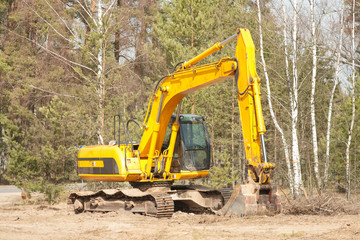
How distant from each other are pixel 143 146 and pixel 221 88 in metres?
8.68

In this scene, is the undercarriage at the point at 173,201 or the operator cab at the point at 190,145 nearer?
the undercarriage at the point at 173,201

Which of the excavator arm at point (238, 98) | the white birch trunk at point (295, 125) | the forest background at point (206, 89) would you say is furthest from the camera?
the forest background at point (206, 89)

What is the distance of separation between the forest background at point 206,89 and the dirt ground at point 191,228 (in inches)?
168

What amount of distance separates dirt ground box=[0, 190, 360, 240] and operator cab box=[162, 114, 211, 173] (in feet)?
5.04

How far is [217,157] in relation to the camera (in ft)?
61.2

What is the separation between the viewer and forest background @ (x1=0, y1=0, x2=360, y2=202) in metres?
15.0

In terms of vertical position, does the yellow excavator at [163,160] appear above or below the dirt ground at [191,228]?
above

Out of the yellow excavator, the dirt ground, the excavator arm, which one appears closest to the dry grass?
the dirt ground

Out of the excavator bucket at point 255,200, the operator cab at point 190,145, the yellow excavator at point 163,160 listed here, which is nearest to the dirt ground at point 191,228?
the excavator bucket at point 255,200

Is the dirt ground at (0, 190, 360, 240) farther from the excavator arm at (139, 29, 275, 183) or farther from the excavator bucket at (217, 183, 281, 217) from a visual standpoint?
the excavator arm at (139, 29, 275, 183)

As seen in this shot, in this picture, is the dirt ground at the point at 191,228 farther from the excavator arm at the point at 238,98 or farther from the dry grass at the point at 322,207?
the excavator arm at the point at 238,98

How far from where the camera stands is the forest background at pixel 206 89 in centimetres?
1502

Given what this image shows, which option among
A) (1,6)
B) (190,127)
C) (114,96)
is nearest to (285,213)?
(190,127)

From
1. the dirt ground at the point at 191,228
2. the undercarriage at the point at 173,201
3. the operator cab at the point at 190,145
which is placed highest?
the operator cab at the point at 190,145
